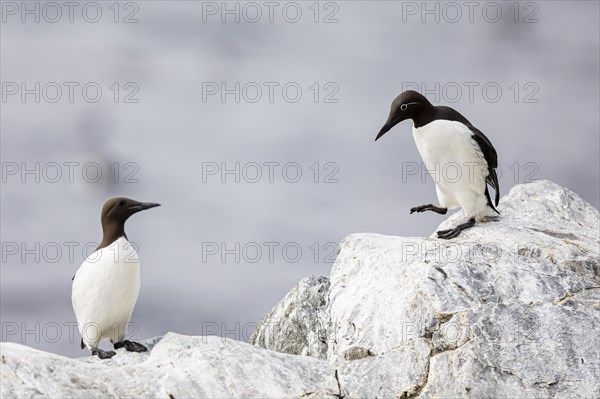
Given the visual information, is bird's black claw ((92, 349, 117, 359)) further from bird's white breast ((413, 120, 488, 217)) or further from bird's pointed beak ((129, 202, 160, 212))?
bird's white breast ((413, 120, 488, 217))

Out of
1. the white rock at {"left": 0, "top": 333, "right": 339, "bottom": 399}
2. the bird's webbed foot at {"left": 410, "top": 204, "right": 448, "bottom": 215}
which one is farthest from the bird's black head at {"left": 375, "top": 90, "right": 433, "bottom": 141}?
the white rock at {"left": 0, "top": 333, "right": 339, "bottom": 399}

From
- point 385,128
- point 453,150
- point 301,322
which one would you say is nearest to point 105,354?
point 301,322

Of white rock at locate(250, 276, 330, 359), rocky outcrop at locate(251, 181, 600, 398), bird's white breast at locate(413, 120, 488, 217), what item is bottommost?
white rock at locate(250, 276, 330, 359)

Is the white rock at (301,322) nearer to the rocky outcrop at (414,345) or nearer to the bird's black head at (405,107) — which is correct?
the rocky outcrop at (414,345)

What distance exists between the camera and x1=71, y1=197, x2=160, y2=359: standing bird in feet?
32.8

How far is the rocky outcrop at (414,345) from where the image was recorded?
27.9 ft

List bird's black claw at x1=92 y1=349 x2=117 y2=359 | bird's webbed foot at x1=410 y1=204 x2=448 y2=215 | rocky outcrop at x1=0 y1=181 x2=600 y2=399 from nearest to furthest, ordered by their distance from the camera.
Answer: rocky outcrop at x1=0 y1=181 x2=600 y2=399
bird's black claw at x1=92 y1=349 x2=117 y2=359
bird's webbed foot at x1=410 y1=204 x2=448 y2=215

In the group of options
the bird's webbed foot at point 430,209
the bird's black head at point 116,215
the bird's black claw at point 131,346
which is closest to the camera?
the bird's black claw at point 131,346

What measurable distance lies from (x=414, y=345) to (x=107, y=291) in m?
3.13

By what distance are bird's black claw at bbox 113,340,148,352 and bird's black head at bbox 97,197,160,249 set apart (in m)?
1.05

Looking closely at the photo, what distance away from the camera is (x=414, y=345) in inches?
361

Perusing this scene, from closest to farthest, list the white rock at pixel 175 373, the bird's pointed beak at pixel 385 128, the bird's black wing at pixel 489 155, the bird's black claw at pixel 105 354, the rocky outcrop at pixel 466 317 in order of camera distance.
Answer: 1. the white rock at pixel 175 373
2. the rocky outcrop at pixel 466 317
3. the bird's black claw at pixel 105 354
4. the bird's pointed beak at pixel 385 128
5. the bird's black wing at pixel 489 155

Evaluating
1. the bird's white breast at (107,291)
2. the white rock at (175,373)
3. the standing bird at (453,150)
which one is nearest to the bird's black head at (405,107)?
the standing bird at (453,150)

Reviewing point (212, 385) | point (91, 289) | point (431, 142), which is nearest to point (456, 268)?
point (431, 142)
